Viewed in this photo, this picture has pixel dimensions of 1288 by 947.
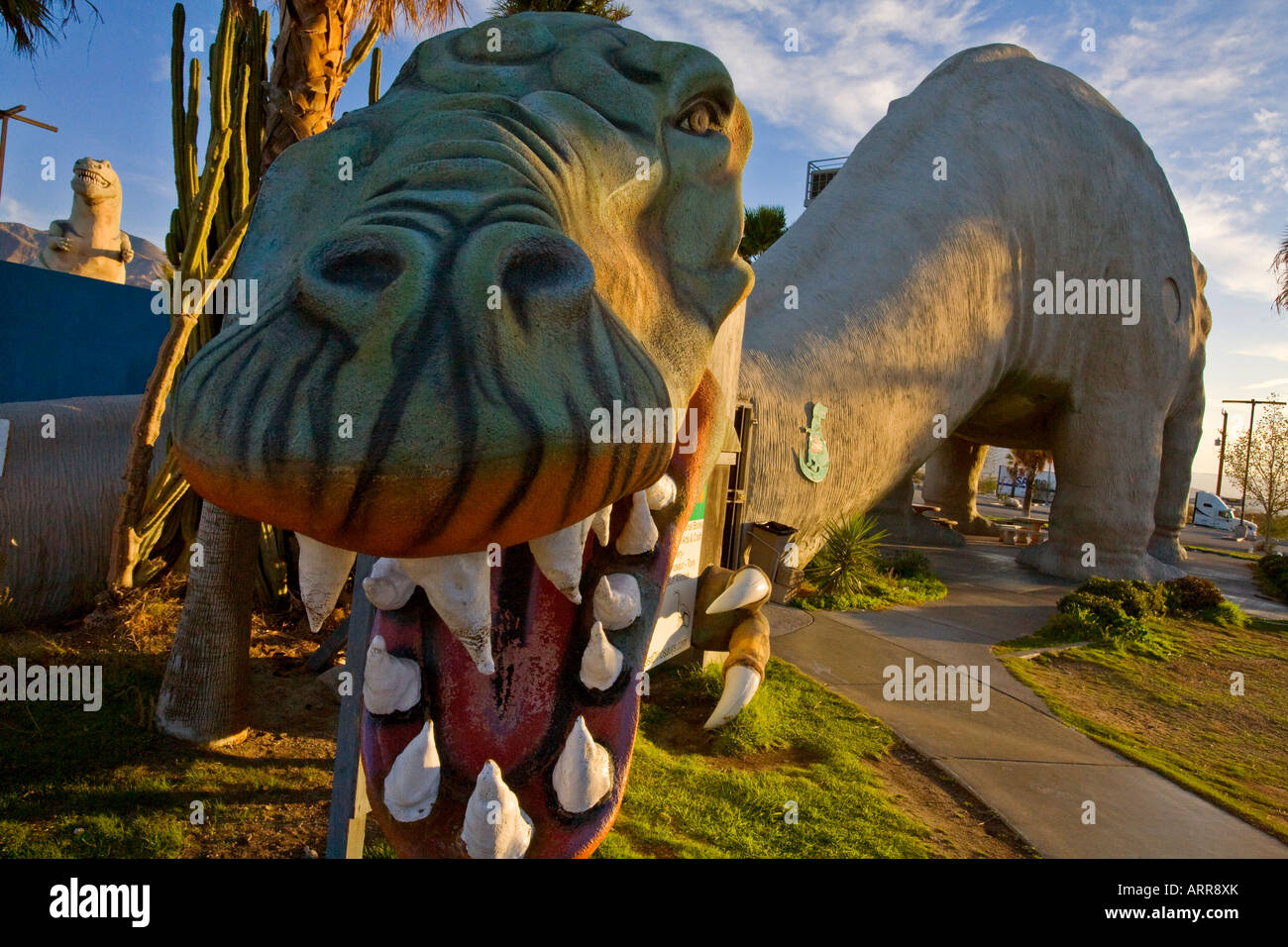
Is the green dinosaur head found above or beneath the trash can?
above

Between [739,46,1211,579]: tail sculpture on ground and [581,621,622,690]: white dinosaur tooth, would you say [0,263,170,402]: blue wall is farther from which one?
[581,621,622,690]: white dinosaur tooth

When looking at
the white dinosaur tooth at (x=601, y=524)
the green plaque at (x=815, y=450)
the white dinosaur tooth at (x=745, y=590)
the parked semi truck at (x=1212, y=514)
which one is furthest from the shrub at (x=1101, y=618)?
the parked semi truck at (x=1212, y=514)

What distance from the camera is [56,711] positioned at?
12.1 ft

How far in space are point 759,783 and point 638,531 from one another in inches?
93.4

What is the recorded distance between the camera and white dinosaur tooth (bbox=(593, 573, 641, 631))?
142cm

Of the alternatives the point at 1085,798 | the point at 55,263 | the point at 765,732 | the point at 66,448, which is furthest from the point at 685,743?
the point at 55,263

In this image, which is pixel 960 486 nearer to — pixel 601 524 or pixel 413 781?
pixel 601 524

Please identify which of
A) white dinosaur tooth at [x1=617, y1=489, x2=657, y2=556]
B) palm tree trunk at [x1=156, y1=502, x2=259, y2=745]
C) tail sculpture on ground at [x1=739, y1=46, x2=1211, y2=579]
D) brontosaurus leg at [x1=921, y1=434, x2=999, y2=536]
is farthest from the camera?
brontosaurus leg at [x1=921, y1=434, x2=999, y2=536]

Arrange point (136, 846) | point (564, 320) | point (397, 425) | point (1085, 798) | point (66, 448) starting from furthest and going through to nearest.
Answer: point (66, 448) < point (1085, 798) < point (136, 846) < point (564, 320) < point (397, 425)

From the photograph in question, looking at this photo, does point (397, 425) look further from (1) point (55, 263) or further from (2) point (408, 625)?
(1) point (55, 263)

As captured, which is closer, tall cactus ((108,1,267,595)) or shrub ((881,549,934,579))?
tall cactus ((108,1,267,595))

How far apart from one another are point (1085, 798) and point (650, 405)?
11.4 feet

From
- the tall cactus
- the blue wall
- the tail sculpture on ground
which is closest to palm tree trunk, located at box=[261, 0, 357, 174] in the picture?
the tall cactus

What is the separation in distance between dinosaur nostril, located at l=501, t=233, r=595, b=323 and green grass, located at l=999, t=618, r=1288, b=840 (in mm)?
3976
